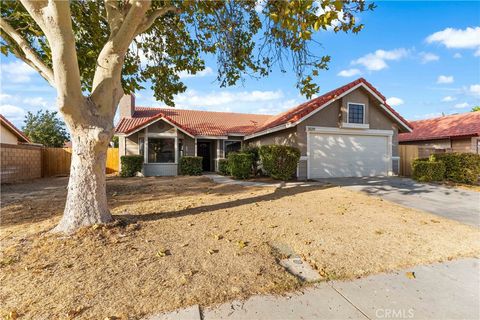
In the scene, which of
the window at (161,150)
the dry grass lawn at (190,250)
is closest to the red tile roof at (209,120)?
the window at (161,150)

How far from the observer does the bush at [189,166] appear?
1574 centimetres

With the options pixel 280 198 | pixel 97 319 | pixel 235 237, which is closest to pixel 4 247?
pixel 97 319

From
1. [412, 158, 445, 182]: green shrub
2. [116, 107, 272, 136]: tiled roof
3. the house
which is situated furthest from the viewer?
[116, 107, 272, 136]: tiled roof

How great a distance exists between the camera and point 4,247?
3844 mm

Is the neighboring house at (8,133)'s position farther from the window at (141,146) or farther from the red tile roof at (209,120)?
the window at (141,146)

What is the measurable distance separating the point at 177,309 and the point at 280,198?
5.54 metres

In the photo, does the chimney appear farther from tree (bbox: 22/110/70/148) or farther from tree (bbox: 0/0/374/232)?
tree (bbox: 22/110/70/148)

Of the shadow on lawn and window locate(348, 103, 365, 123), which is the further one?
window locate(348, 103, 365, 123)

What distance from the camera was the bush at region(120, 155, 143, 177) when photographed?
14.7 metres

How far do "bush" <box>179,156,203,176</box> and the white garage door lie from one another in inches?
281

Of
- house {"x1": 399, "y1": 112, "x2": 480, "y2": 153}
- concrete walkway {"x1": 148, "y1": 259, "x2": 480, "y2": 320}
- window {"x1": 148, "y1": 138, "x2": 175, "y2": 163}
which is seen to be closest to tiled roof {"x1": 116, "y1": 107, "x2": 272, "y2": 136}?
window {"x1": 148, "y1": 138, "x2": 175, "y2": 163}

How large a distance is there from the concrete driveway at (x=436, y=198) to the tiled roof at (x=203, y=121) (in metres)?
Answer: 10.4

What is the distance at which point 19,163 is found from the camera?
12820 mm

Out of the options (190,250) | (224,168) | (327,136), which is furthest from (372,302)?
(224,168)
